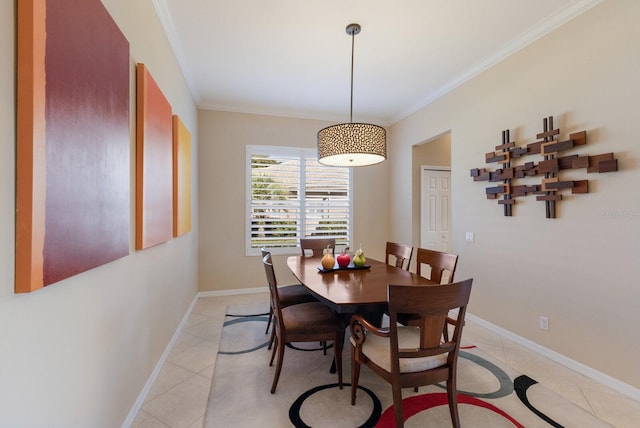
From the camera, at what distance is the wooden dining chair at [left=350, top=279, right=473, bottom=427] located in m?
1.52

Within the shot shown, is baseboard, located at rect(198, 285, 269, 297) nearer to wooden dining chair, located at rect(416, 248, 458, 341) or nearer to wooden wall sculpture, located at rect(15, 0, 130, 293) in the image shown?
wooden dining chair, located at rect(416, 248, 458, 341)

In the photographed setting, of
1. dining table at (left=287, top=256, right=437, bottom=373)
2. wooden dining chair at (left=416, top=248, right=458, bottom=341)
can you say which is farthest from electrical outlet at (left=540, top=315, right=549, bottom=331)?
dining table at (left=287, top=256, right=437, bottom=373)

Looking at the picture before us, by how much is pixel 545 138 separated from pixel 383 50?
1.77 metres

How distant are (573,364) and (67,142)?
3.68m

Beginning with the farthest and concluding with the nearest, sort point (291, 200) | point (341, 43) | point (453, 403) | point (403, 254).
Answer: point (291, 200), point (403, 254), point (341, 43), point (453, 403)

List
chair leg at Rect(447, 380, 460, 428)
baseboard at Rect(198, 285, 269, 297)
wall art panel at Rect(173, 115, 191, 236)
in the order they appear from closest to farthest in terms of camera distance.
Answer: chair leg at Rect(447, 380, 460, 428) → wall art panel at Rect(173, 115, 191, 236) → baseboard at Rect(198, 285, 269, 297)

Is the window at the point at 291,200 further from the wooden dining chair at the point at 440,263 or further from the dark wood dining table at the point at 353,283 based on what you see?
the wooden dining chair at the point at 440,263

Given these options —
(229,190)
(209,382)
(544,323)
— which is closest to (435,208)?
(544,323)

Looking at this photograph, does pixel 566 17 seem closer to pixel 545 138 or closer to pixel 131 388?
pixel 545 138

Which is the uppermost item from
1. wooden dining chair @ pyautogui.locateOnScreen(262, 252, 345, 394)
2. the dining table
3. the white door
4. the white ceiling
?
the white ceiling

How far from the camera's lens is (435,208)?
499 centimetres

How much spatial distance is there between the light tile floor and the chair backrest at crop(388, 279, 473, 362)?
4.20ft

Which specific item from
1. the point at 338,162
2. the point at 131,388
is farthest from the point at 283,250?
the point at 131,388

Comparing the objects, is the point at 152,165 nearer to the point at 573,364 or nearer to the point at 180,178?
the point at 180,178
